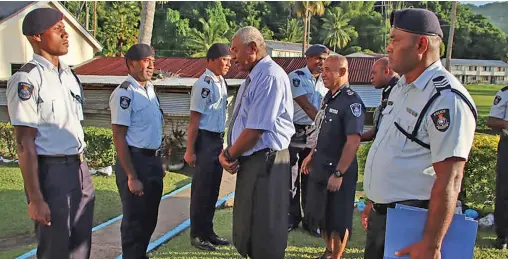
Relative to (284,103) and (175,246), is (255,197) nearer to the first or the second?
(284,103)

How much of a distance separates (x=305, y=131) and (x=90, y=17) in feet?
130

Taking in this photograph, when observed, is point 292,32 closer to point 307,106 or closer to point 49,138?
point 307,106

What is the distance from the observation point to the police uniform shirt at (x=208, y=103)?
4613 millimetres

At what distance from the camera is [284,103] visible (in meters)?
3.09

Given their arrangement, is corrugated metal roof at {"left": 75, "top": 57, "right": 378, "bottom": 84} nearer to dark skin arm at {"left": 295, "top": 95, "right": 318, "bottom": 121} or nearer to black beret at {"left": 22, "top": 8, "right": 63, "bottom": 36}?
dark skin arm at {"left": 295, "top": 95, "right": 318, "bottom": 121}

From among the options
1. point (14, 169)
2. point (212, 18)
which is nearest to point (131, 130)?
point (14, 169)

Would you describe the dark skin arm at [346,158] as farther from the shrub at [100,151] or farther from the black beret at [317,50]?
the shrub at [100,151]

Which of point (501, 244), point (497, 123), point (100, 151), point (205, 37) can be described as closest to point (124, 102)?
point (497, 123)

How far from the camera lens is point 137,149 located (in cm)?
378

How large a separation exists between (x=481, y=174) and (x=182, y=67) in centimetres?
1094

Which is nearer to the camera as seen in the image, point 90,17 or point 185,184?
point 185,184

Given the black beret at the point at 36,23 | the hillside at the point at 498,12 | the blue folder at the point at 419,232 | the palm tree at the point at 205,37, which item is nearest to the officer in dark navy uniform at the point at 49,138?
the black beret at the point at 36,23

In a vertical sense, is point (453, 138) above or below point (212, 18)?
below

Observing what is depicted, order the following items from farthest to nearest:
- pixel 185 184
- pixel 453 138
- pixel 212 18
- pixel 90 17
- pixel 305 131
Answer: pixel 212 18 → pixel 90 17 → pixel 185 184 → pixel 305 131 → pixel 453 138
